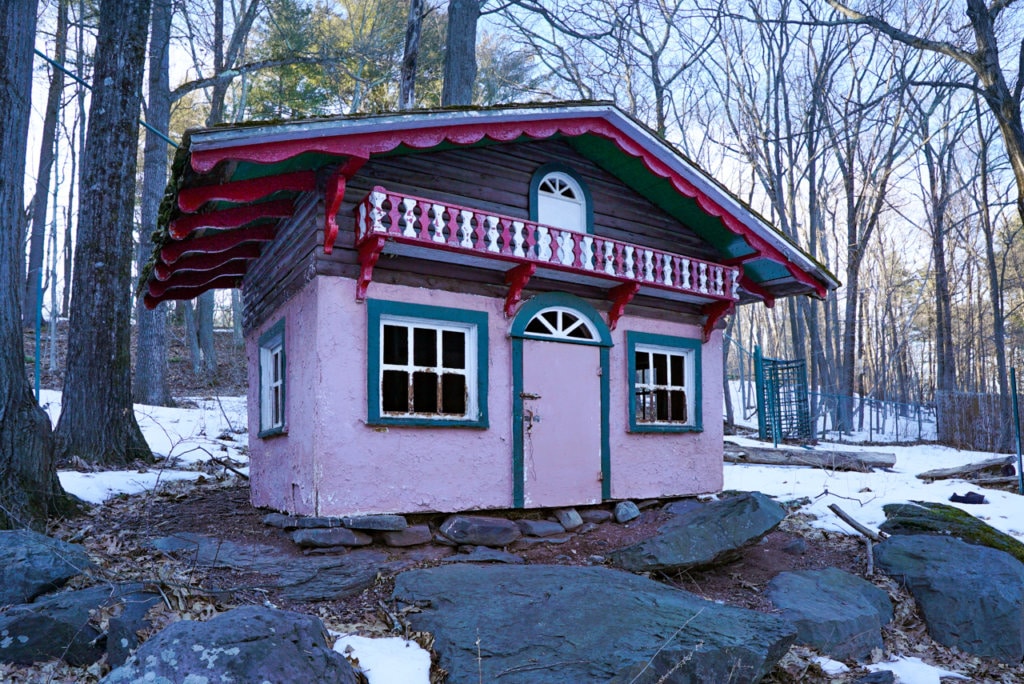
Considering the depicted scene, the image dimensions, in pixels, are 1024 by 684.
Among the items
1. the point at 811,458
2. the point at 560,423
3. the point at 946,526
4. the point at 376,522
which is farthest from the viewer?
the point at 811,458

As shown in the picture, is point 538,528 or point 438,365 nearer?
point 438,365

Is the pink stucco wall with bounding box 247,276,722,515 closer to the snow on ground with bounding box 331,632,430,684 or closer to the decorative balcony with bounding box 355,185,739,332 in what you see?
the decorative balcony with bounding box 355,185,739,332

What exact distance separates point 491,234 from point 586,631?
4.62 metres

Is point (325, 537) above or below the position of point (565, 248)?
below

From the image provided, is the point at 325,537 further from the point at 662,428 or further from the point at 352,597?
the point at 662,428

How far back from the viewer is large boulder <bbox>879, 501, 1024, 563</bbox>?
9.41 m

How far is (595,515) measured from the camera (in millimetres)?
9672

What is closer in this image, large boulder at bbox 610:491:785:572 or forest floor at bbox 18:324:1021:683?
forest floor at bbox 18:324:1021:683

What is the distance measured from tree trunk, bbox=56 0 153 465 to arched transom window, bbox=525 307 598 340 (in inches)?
275

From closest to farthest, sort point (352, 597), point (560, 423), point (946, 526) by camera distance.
Result: 1. point (352, 597)
2. point (560, 423)
3. point (946, 526)

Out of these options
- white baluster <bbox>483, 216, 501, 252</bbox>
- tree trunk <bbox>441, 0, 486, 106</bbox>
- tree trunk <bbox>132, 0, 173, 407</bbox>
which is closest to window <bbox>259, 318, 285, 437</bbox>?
white baluster <bbox>483, 216, 501, 252</bbox>

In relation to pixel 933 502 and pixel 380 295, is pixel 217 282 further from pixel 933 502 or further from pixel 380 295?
pixel 933 502

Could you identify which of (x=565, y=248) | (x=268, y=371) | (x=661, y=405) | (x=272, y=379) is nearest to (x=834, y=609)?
(x=661, y=405)

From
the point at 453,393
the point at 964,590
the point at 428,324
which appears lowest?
the point at 964,590
